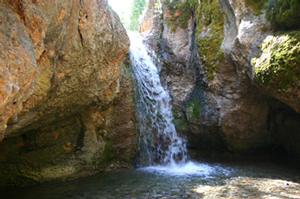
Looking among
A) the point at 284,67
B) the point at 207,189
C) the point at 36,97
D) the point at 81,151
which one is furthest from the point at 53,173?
the point at 284,67

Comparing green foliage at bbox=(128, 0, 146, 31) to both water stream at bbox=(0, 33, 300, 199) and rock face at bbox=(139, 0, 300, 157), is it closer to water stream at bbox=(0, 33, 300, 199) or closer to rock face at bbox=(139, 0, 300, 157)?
rock face at bbox=(139, 0, 300, 157)

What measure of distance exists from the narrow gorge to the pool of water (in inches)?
1.6

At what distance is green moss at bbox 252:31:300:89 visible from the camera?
374 centimetres

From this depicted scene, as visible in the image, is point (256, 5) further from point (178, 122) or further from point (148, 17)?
point (148, 17)

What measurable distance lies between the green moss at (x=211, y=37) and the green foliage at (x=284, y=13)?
62.1 inches

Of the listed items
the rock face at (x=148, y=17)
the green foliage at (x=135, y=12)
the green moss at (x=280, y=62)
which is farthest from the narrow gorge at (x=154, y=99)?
the green foliage at (x=135, y=12)

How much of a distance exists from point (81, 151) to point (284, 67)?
4928 millimetres

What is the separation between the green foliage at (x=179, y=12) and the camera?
7496 mm

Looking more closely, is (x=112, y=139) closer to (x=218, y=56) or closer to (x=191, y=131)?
(x=191, y=131)

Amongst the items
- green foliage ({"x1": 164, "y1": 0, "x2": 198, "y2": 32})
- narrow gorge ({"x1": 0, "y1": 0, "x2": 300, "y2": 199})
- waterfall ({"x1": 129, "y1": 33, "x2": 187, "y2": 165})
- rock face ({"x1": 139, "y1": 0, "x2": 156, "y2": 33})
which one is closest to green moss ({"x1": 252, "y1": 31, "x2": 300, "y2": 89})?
narrow gorge ({"x1": 0, "y1": 0, "x2": 300, "y2": 199})

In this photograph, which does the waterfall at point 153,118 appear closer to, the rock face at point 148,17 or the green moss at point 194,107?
the green moss at point 194,107

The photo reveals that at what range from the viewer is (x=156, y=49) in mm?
7699

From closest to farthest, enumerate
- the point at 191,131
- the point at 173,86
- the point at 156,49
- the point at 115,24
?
the point at 115,24, the point at 191,131, the point at 173,86, the point at 156,49

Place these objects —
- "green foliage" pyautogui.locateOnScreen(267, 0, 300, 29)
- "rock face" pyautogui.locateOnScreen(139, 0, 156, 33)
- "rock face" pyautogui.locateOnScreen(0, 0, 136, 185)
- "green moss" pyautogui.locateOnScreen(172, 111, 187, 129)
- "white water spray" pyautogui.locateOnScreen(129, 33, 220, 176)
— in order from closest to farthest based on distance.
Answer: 1. "rock face" pyautogui.locateOnScreen(0, 0, 136, 185)
2. "green foliage" pyautogui.locateOnScreen(267, 0, 300, 29)
3. "white water spray" pyautogui.locateOnScreen(129, 33, 220, 176)
4. "green moss" pyautogui.locateOnScreen(172, 111, 187, 129)
5. "rock face" pyautogui.locateOnScreen(139, 0, 156, 33)
